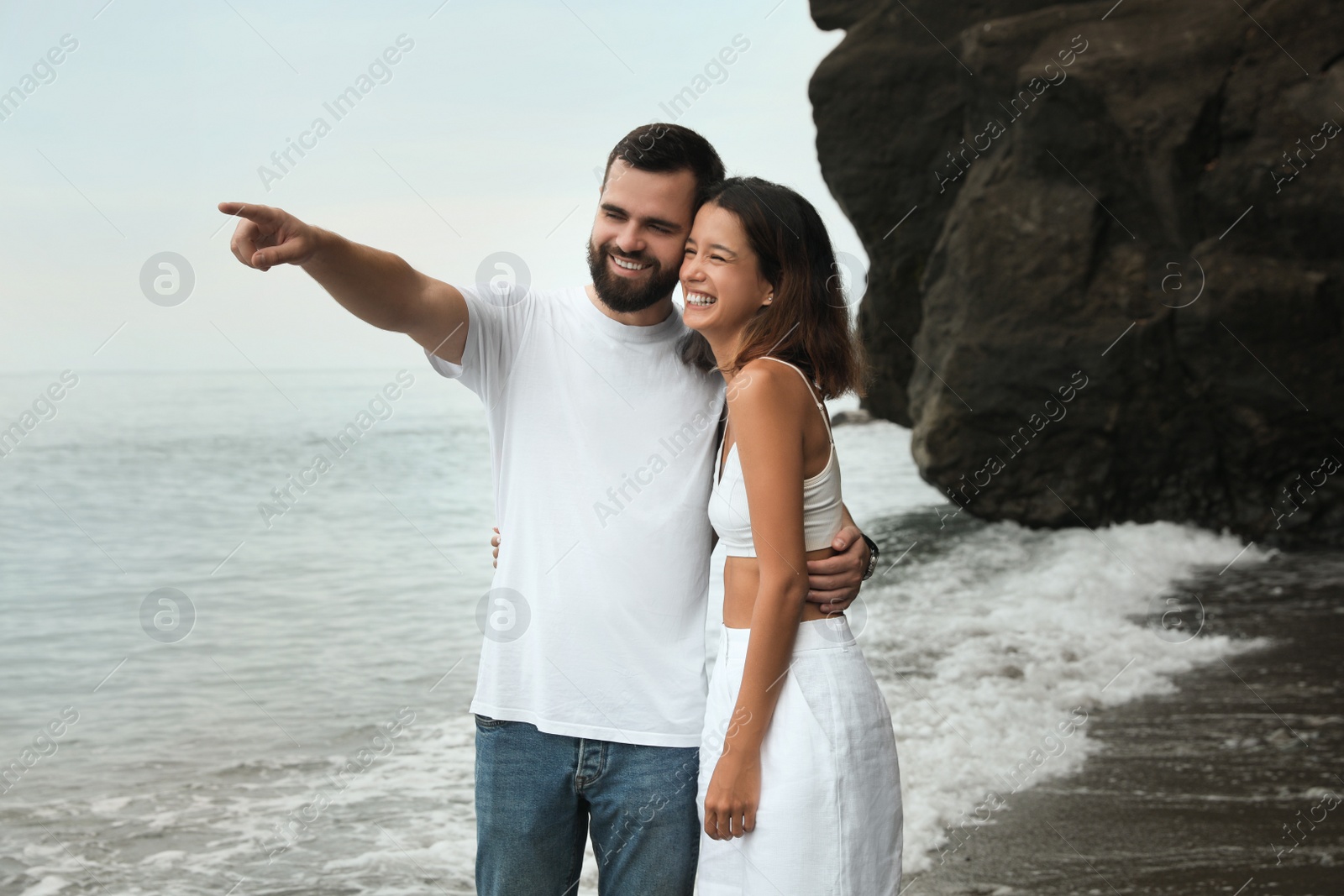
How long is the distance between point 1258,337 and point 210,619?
27.7ft

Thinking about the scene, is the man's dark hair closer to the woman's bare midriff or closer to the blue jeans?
the woman's bare midriff

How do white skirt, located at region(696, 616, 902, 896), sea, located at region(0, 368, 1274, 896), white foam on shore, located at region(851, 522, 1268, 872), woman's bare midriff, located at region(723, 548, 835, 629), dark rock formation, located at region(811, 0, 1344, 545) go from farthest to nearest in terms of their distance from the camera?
1. dark rock formation, located at region(811, 0, 1344, 545)
2. white foam on shore, located at region(851, 522, 1268, 872)
3. sea, located at region(0, 368, 1274, 896)
4. woman's bare midriff, located at region(723, 548, 835, 629)
5. white skirt, located at region(696, 616, 902, 896)

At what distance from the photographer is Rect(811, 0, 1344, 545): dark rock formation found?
318 inches

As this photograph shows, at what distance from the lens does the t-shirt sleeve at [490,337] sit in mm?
2219

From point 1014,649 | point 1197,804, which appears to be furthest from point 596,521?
point 1014,649

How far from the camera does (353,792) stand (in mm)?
5109

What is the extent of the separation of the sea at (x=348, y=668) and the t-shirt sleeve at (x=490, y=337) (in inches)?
78.4

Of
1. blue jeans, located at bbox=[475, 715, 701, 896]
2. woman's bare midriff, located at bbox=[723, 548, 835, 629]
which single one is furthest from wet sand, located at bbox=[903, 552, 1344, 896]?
woman's bare midriff, located at bbox=[723, 548, 835, 629]

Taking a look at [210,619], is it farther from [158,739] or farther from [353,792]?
[353,792]

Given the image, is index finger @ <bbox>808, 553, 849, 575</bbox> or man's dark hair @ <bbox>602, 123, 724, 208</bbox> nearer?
index finger @ <bbox>808, 553, 849, 575</bbox>

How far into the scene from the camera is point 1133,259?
8883 millimetres

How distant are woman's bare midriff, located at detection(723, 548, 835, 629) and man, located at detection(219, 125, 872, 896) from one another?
5.0 inches

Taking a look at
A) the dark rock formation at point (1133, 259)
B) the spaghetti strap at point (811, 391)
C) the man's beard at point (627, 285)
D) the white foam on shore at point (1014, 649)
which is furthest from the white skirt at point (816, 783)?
the dark rock formation at point (1133, 259)

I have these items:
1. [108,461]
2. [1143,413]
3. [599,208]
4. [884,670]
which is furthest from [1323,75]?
[108,461]
